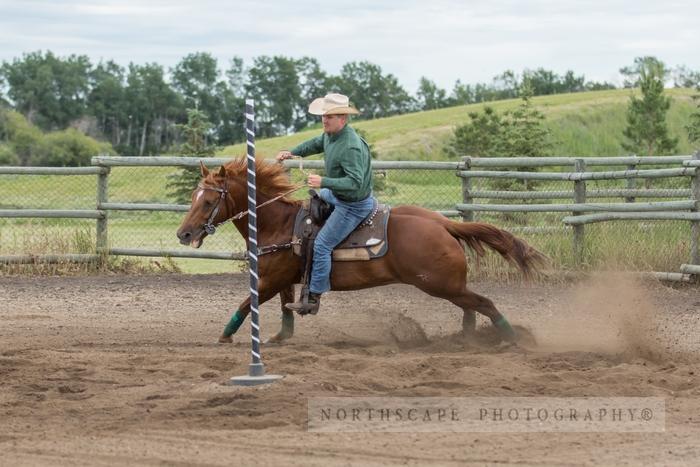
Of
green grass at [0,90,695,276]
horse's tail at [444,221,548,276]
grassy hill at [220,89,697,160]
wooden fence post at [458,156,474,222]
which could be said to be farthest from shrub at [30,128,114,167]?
horse's tail at [444,221,548,276]

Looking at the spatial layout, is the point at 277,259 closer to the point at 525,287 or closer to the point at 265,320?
the point at 265,320

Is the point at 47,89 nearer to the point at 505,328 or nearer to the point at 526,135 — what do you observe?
the point at 526,135

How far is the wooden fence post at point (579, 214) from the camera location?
1505cm

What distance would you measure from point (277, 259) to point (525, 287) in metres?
5.21

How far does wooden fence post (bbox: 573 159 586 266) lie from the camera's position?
49.4 ft

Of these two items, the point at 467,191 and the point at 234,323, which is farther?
the point at 467,191

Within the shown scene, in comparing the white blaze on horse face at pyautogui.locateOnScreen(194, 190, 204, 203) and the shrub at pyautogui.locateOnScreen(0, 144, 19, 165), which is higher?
the white blaze on horse face at pyautogui.locateOnScreen(194, 190, 204, 203)

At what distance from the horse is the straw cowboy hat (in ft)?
3.28

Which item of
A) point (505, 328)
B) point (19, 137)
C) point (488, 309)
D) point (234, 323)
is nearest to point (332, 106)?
point (234, 323)

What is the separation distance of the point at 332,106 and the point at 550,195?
6.57 metres

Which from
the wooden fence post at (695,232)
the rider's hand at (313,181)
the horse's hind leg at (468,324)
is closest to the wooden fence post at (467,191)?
the wooden fence post at (695,232)

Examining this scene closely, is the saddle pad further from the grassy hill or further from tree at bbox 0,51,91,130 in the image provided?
tree at bbox 0,51,91,130

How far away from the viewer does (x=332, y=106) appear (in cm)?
978

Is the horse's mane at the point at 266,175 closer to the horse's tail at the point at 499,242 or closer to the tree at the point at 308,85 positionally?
the horse's tail at the point at 499,242
